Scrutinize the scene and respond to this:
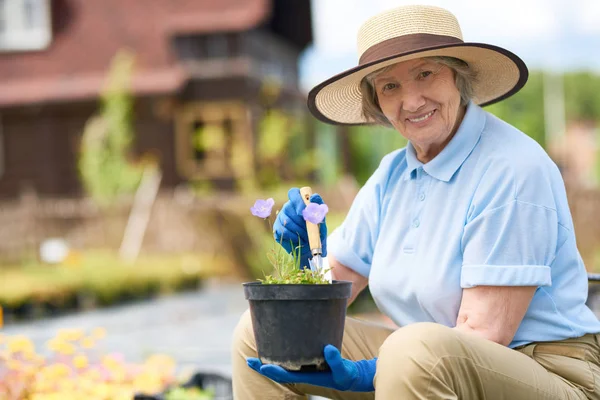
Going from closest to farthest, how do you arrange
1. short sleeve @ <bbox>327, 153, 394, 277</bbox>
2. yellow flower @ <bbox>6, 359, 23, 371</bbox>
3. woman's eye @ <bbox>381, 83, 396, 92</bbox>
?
woman's eye @ <bbox>381, 83, 396, 92</bbox> → short sleeve @ <bbox>327, 153, 394, 277</bbox> → yellow flower @ <bbox>6, 359, 23, 371</bbox>

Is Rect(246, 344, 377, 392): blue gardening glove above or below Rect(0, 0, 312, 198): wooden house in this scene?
below

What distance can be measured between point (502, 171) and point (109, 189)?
12.9m

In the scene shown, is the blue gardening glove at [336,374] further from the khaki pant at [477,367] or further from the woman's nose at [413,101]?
the woman's nose at [413,101]

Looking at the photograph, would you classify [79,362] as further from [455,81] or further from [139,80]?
[139,80]

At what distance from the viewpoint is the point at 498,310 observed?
6.41ft

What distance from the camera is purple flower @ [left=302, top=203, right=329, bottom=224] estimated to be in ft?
6.61

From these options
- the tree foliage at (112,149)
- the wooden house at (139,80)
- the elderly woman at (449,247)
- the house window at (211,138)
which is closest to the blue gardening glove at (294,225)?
the elderly woman at (449,247)

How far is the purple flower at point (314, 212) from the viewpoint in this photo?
202 centimetres

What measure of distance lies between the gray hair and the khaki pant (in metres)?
0.68

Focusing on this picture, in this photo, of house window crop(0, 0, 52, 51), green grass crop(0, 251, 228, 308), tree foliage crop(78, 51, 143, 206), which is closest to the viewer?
green grass crop(0, 251, 228, 308)

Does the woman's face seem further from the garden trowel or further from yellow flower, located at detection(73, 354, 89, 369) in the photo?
yellow flower, located at detection(73, 354, 89, 369)

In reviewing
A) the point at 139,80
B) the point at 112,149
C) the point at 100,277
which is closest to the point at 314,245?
the point at 100,277

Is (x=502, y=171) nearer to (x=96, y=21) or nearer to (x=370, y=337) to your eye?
(x=370, y=337)

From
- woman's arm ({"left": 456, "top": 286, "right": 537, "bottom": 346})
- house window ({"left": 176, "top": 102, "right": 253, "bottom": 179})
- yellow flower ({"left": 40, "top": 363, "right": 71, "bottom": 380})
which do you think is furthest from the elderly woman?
house window ({"left": 176, "top": 102, "right": 253, "bottom": 179})
